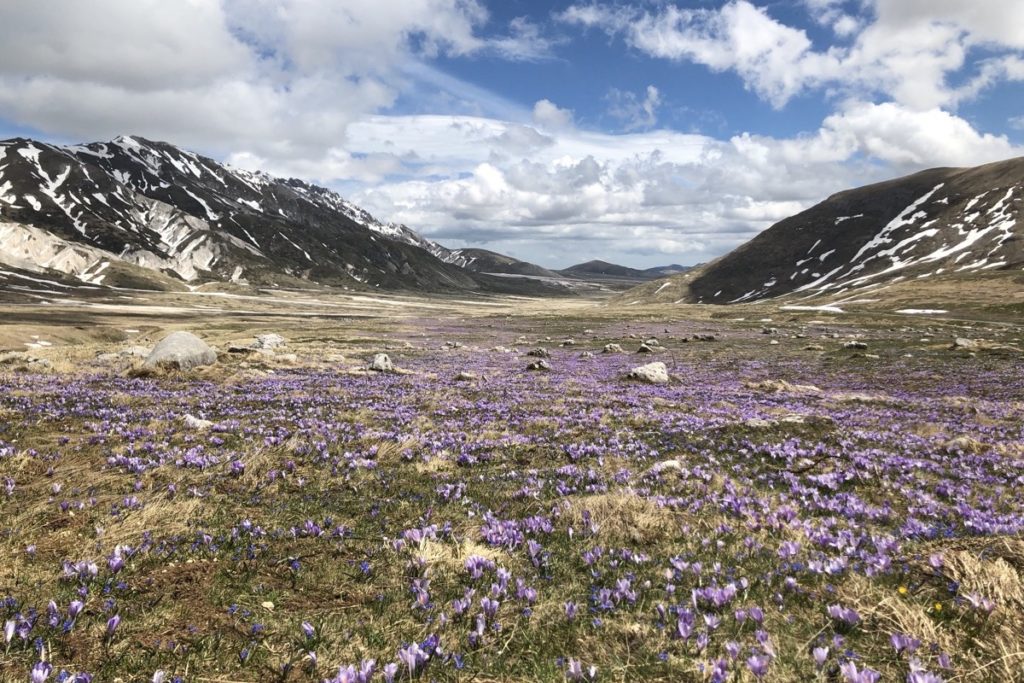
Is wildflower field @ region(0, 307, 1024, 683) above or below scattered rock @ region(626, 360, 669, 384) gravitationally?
above

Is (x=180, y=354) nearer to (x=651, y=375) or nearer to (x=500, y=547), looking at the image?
(x=651, y=375)

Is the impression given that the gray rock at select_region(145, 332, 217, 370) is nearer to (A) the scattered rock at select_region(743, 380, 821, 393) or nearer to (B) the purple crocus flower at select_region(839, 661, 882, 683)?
(B) the purple crocus flower at select_region(839, 661, 882, 683)

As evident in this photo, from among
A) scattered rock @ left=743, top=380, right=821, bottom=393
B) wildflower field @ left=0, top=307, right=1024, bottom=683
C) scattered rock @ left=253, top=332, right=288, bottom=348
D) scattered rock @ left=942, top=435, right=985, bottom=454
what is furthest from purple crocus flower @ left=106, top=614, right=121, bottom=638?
scattered rock @ left=253, top=332, right=288, bottom=348

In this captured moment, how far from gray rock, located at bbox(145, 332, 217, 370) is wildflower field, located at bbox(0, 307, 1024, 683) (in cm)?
879

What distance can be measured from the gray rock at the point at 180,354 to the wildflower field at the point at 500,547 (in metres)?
8.79

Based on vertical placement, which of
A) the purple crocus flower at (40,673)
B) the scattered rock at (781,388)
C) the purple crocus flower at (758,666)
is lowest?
the scattered rock at (781,388)

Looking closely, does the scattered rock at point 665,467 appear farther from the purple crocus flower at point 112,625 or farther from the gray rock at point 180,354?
the gray rock at point 180,354

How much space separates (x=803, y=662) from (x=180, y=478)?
9.36 meters

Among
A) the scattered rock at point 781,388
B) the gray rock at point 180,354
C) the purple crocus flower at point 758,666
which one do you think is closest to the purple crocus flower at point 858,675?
A: the purple crocus flower at point 758,666

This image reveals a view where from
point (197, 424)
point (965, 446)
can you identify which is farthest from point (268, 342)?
point (965, 446)

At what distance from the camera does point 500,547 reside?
664cm

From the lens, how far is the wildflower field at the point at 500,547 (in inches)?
172

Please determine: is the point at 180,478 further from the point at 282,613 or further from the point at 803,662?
the point at 803,662

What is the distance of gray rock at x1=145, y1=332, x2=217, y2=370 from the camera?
24.4 meters
